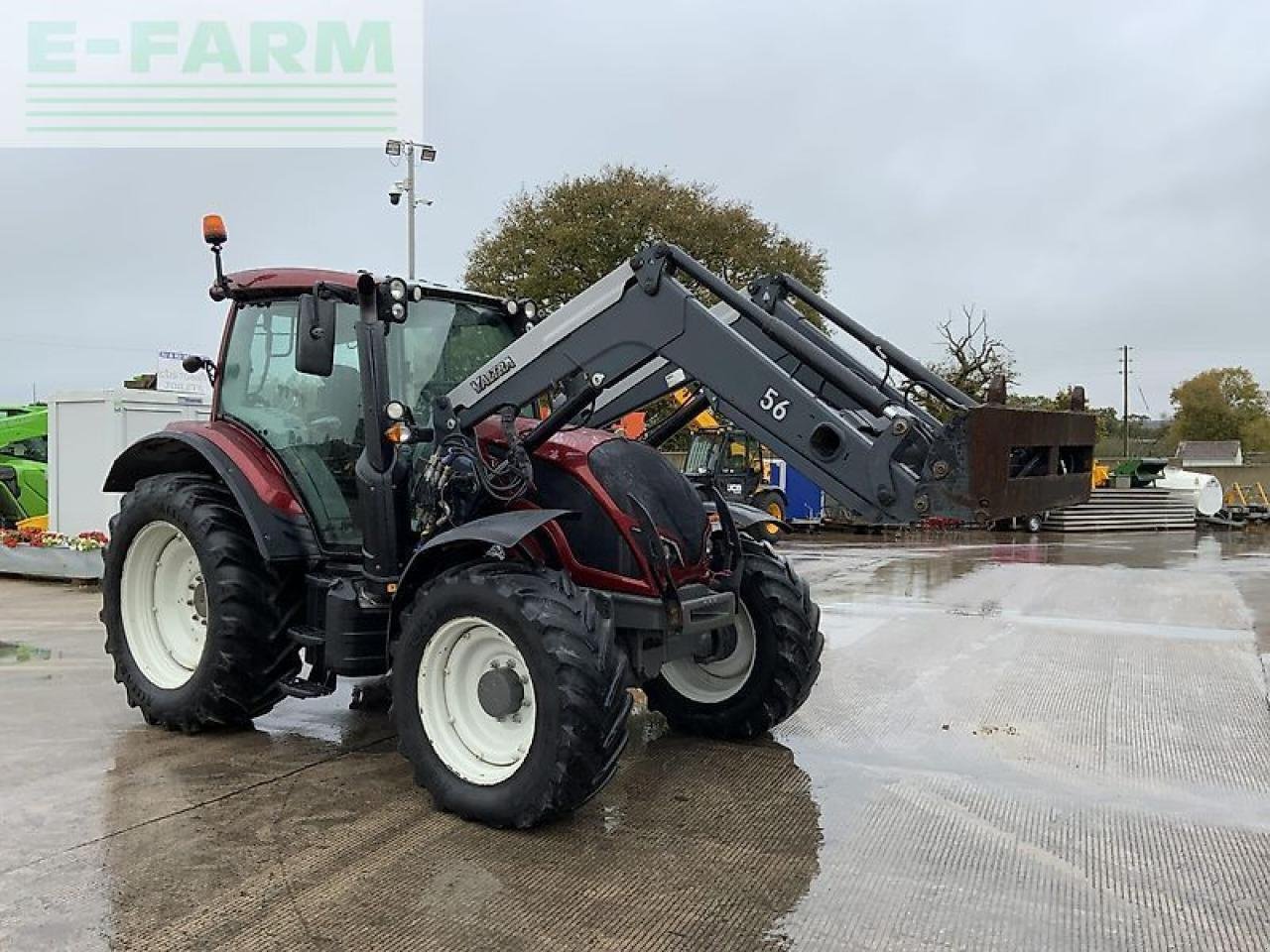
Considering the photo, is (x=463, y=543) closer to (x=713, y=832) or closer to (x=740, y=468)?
(x=713, y=832)

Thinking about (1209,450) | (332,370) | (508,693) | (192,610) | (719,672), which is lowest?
(719,672)

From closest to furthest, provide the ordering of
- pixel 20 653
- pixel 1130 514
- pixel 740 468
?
pixel 20 653 < pixel 740 468 < pixel 1130 514

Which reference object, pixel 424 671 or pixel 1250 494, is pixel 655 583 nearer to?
pixel 424 671

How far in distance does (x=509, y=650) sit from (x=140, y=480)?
266 cm

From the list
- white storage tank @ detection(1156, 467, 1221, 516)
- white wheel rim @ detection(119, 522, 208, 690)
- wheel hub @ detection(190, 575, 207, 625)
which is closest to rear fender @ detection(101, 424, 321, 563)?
white wheel rim @ detection(119, 522, 208, 690)

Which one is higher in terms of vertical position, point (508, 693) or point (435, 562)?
point (435, 562)

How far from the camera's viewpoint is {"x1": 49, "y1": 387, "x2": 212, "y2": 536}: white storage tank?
12.3m

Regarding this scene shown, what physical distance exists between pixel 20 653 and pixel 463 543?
4950 mm

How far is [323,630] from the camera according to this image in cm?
513

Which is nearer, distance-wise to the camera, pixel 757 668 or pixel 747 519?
pixel 757 668

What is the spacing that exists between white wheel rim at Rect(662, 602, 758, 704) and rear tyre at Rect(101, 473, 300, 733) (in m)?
1.96

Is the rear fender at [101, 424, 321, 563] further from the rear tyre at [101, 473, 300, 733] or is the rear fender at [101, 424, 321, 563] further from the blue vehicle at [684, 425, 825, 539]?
the blue vehicle at [684, 425, 825, 539]

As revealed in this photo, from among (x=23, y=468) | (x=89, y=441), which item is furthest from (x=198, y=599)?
(x=23, y=468)

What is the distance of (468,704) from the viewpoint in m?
4.51
